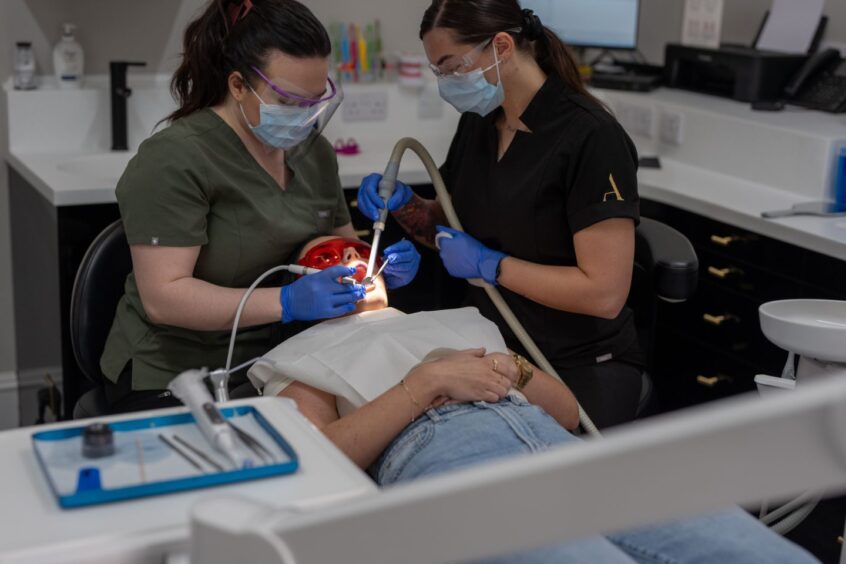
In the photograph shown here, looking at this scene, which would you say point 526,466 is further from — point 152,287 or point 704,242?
point 704,242

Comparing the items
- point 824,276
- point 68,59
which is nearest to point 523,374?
point 824,276

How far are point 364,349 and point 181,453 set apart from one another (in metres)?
0.67

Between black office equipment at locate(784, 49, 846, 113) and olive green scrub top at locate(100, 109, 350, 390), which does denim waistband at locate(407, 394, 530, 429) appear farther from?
black office equipment at locate(784, 49, 846, 113)

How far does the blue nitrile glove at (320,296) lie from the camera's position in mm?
1790

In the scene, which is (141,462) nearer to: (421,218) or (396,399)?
(396,399)

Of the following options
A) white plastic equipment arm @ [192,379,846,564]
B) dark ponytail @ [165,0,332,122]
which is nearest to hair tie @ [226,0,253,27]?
dark ponytail @ [165,0,332,122]

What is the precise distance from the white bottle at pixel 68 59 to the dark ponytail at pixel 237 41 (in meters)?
1.14

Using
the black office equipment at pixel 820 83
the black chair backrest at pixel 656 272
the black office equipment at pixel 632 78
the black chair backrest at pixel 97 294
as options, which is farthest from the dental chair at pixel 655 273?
the black office equipment at pixel 632 78

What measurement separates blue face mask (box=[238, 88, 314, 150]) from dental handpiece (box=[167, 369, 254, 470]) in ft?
2.45

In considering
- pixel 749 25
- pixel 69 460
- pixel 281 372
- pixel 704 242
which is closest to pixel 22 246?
pixel 281 372

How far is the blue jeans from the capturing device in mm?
1310

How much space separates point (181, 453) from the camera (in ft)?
3.62

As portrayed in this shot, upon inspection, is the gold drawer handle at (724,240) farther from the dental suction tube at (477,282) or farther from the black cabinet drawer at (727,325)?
the dental suction tube at (477,282)

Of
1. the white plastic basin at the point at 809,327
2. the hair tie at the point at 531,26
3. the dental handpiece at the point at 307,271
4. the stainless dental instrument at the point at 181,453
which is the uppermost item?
the hair tie at the point at 531,26
